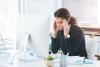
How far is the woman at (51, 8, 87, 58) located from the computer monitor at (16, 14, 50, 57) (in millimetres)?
701

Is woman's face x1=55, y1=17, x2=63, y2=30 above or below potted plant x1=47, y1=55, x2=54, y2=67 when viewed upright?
above

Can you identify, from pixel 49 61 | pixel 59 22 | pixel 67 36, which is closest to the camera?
pixel 49 61

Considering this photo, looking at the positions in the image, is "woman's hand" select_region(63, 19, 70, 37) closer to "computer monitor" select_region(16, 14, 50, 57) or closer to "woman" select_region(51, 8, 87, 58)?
"woman" select_region(51, 8, 87, 58)

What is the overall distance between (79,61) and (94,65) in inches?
6.1

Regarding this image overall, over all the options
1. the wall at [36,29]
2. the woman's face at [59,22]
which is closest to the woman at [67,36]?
the woman's face at [59,22]

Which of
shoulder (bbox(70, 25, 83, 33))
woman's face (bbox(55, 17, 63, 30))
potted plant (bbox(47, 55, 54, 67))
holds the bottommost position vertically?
potted plant (bbox(47, 55, 54, 67))

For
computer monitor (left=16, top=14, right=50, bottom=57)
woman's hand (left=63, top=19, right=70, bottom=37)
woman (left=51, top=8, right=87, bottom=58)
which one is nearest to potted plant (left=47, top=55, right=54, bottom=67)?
computer monitor (left=16, top=14, right=50, bottom=57)

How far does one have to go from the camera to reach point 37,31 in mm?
2188

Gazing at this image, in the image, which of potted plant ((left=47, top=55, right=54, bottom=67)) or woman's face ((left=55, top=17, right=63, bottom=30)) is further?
woman's face ((left=55, top=17, right=63, bottom=30))

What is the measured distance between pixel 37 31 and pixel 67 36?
82 cm

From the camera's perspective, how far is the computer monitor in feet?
7.04

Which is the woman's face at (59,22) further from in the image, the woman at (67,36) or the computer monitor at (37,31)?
the computer monitor at (37,31)

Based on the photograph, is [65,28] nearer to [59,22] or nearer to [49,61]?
[59,22]

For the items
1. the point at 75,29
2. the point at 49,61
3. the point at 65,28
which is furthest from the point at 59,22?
the point at 49,61
